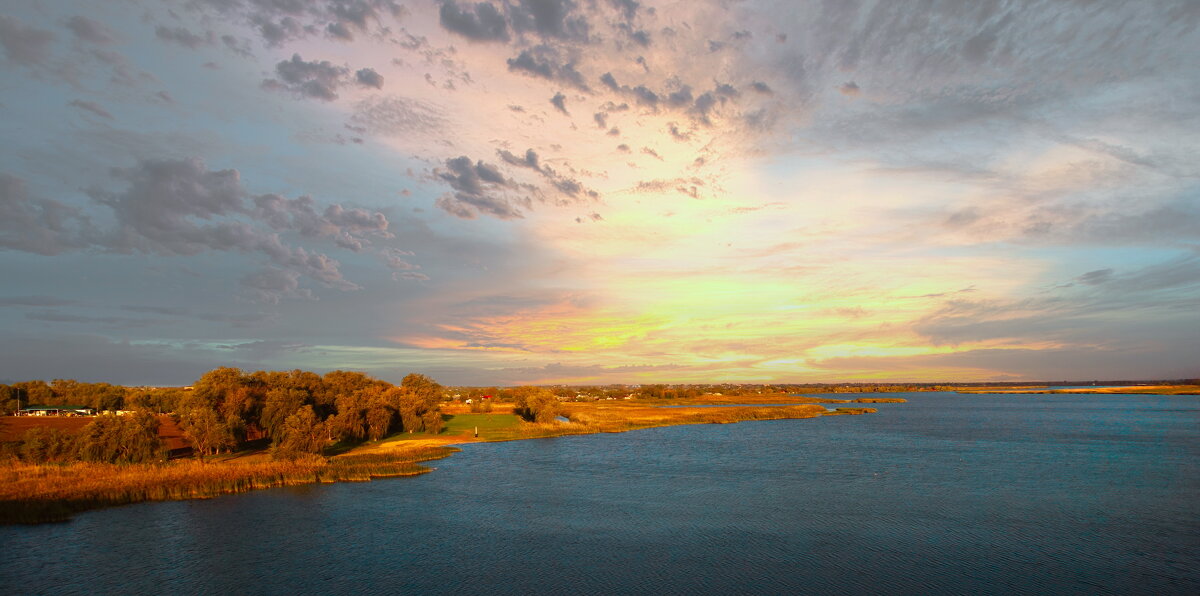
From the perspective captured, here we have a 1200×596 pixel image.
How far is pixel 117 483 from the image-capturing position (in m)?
39.8

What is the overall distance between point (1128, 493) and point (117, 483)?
65.2 metres

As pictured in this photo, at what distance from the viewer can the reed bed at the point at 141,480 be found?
35.4 meters

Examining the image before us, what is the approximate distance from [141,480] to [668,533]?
34902 millimetres

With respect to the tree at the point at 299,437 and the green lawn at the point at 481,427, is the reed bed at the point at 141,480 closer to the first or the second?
the tree at the point at 299,437

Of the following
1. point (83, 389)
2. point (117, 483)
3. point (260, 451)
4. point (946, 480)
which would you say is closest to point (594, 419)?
point (260, 451)

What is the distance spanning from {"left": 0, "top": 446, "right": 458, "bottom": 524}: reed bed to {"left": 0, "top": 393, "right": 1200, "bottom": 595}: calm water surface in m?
1.88

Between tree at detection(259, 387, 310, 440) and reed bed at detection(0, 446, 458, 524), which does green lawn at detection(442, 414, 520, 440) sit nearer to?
tree at detection(259, 387, 310, 440)

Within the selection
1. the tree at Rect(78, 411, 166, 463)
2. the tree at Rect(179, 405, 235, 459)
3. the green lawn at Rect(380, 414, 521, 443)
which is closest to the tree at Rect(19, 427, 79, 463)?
the tree at Rect(78, 411, 166, 463)

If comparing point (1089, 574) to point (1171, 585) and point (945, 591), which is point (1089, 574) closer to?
point (1171, 585)

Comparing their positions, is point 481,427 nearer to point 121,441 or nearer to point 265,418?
point 265,418

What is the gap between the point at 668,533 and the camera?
31.3 m

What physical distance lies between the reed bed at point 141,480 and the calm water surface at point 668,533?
6.16 ft

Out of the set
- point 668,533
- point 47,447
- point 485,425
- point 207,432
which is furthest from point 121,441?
point 485,425

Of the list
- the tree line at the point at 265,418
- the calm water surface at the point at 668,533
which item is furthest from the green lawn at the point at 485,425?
the calm water surface at the point at 668,533
